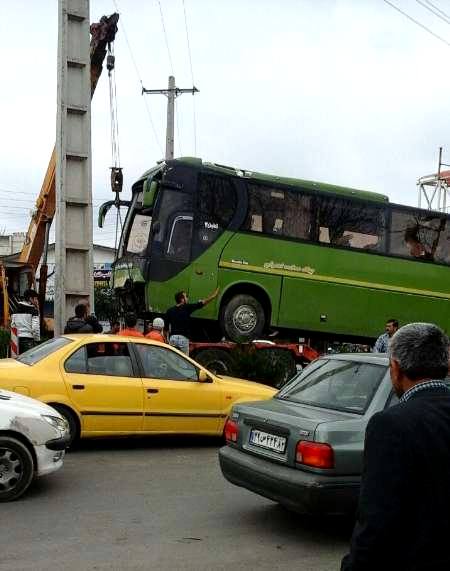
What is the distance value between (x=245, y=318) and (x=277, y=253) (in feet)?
5.02

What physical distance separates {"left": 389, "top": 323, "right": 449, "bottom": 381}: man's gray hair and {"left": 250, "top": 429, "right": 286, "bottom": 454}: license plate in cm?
321

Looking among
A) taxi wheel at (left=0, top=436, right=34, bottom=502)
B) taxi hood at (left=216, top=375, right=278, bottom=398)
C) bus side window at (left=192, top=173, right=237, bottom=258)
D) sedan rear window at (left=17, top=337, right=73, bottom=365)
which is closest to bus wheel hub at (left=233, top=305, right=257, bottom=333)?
bus side window at (left=192, top=173, right=237, bottom=258)

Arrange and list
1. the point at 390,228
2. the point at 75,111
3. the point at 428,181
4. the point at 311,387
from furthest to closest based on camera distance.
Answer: the point at 428,181
the point at 390,228
the point at 75,111
the point at 311,387

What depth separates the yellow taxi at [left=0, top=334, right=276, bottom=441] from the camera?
28.5ft

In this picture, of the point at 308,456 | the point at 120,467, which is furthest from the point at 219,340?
the point at 308,456

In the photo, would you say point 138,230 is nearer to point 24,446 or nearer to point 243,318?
point 243,318

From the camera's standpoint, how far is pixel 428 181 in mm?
33656

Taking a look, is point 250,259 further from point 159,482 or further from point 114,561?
point 114,561

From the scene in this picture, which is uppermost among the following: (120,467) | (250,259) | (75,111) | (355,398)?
(75,111)

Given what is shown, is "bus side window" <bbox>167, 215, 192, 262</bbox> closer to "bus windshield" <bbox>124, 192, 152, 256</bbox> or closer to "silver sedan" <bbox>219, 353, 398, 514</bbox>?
"bus windshield" <bbox>124, 192, 152, 256</bbox>

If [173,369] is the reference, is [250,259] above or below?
above

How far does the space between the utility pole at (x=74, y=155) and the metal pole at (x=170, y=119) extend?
12.5m

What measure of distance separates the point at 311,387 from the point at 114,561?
2193mm

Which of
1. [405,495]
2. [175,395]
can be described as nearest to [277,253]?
[175,395]
